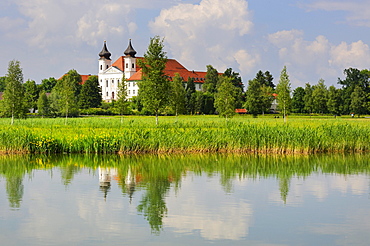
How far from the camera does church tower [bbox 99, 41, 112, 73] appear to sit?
538 ft

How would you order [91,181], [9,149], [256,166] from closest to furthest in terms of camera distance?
[91,181], [256,166], [9,149]

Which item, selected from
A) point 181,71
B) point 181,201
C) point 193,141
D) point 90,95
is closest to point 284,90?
point 193,141

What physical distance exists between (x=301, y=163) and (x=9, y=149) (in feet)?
49.9

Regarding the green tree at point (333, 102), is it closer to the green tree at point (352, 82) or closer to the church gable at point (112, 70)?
the green tree at point (352, 82)

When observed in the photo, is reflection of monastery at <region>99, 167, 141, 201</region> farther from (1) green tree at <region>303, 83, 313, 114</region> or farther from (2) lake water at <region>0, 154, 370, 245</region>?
(1) green tree at <region>303, 83, 313, 114</region>

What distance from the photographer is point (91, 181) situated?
21250mm

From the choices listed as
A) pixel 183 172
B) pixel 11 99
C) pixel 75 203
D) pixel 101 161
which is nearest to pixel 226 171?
pixel 183 172

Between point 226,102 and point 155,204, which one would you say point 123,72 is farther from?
point 155,204

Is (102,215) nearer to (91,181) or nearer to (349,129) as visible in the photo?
(91,181)

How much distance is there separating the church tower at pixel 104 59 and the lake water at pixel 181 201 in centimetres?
13871

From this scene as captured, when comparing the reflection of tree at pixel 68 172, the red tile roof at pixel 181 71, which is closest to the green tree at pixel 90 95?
the red tile roof at pixel 181 71

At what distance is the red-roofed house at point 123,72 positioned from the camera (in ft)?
504

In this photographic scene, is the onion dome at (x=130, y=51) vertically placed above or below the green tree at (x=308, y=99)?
above

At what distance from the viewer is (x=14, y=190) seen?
752 inches
